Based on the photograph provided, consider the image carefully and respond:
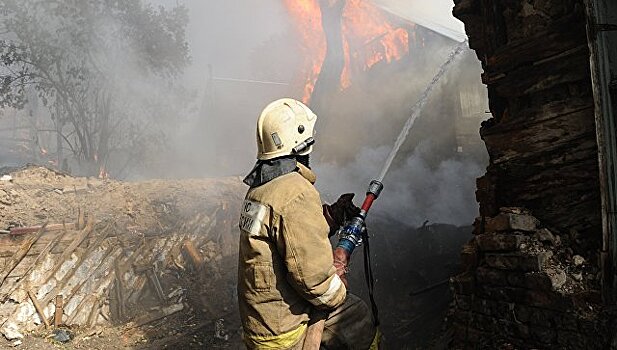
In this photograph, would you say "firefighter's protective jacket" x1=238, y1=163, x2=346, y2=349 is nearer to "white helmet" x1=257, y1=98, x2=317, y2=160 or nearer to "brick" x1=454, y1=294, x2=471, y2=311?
"white helmet" x1=257, y1=98, x2=317, y2=160

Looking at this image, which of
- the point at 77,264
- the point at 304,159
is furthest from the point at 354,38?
Answer: the point at 304,159

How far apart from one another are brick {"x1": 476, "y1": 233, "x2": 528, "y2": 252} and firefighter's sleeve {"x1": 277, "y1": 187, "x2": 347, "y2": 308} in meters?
1.81

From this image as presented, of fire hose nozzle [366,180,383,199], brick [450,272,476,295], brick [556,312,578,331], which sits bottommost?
brick [556,312,578,331]

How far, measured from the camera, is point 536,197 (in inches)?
139

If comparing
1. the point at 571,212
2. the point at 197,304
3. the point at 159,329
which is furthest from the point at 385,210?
the point at 571,212

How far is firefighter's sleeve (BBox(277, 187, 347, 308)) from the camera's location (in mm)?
2328

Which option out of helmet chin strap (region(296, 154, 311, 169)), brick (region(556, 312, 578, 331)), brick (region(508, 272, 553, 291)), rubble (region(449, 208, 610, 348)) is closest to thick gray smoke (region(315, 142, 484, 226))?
rubble (region(449, 208, 610, 348))

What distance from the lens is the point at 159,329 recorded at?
6.82 m

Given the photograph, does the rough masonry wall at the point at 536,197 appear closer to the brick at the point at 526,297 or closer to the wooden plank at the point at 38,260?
the brick at the point at 526,297

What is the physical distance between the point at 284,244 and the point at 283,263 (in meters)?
0.19

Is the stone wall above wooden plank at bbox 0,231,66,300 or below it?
above

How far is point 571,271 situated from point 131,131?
20.7m

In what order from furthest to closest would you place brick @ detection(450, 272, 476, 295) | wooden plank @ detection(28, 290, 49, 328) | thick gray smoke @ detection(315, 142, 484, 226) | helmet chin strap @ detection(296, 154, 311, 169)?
thick gray smoke @ detection(315, 142, 484, 226) → wooden plank @ detection(28, 290, 49, 328) → brick @ detection(450, 272, 476, 295) → helmet chin strap @ detection(296, 154, 311, 169)

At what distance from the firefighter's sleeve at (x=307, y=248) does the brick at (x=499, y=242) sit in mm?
1815
